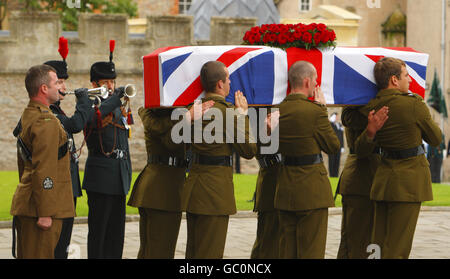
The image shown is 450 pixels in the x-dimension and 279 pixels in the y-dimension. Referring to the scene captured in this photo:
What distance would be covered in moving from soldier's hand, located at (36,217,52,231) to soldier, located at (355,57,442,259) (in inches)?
119

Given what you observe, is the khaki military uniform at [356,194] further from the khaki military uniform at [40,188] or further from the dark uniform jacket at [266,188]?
the khaki military uniform at [40,188]

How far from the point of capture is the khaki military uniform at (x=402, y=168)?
28.5 ft

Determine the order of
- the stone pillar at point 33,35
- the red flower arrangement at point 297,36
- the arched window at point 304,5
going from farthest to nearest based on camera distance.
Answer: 1. the arched window at point 304,5
2. the stone pillar at point 33,35
3. the red flower arrangement at point 297,36

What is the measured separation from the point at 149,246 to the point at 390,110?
2.53 meters

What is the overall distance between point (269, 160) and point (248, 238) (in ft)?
13.2

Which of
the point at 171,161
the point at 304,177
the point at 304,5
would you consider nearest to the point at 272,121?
the point at 304,177

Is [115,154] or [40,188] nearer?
[40,188]

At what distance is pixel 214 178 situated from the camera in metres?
8.23

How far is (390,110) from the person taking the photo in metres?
8.66

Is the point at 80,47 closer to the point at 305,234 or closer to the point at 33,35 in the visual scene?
the point at 33,35

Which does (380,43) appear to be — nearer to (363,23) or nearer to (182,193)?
(363,23)

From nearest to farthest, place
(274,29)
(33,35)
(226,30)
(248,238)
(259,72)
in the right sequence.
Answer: (259,72) → (274,29) → (248,238) → (33,35) → (226,30)

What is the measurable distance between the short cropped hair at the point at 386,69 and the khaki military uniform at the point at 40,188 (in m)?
3.05

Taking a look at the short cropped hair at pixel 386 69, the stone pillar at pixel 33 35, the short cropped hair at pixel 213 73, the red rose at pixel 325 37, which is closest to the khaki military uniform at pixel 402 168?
the short cropped hair at pixel 386 69
